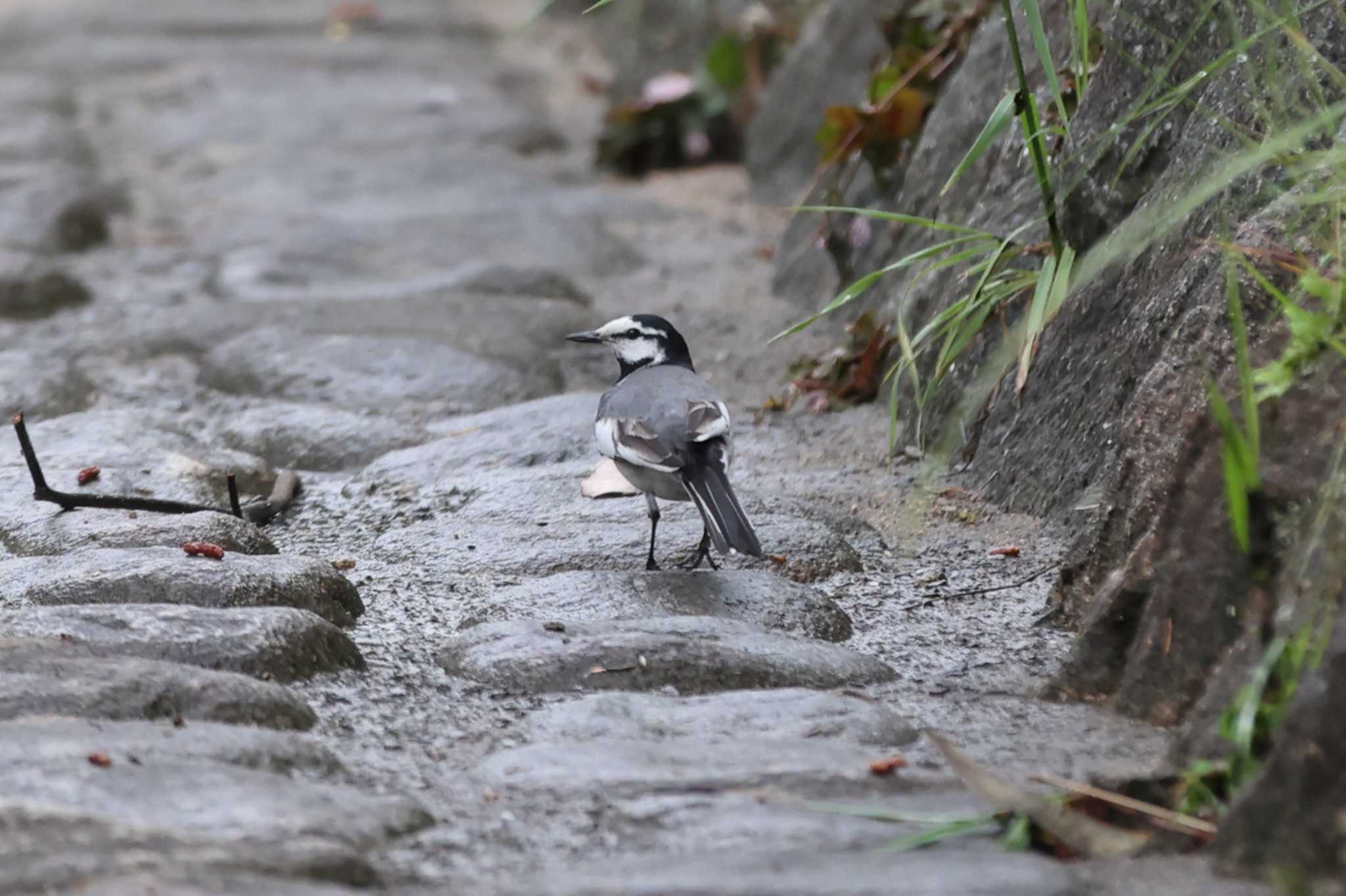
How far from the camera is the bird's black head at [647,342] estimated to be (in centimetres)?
414

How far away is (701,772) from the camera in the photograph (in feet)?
7.52

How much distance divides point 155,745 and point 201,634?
465 millimetres

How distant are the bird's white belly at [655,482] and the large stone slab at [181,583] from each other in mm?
631

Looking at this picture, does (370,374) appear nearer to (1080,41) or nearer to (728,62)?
(1080,41)

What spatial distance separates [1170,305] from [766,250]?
2.98 metres

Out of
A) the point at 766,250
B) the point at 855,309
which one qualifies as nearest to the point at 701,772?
the point at 855,309

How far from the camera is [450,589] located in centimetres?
333

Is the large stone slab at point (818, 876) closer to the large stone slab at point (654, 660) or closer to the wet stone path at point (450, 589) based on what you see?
the wet stone path at point (450, 589)

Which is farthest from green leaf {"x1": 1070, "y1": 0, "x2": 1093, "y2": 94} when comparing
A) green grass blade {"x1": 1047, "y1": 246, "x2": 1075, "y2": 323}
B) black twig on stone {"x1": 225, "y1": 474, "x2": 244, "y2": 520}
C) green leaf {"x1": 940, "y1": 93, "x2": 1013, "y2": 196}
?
black twig on stone {"x1": 225, "y1": 474, "x2": 244, "y2": 520}

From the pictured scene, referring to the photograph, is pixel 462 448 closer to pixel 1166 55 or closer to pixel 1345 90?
pixel 1166 55

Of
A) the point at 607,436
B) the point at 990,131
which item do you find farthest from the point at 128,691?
the point at 990,131

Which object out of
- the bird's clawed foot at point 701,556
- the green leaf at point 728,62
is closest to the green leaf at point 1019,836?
the bird's clawed foot at point 701,556

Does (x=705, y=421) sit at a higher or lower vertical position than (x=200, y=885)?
higher

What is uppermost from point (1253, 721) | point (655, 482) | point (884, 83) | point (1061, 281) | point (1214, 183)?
point (884, 83)
